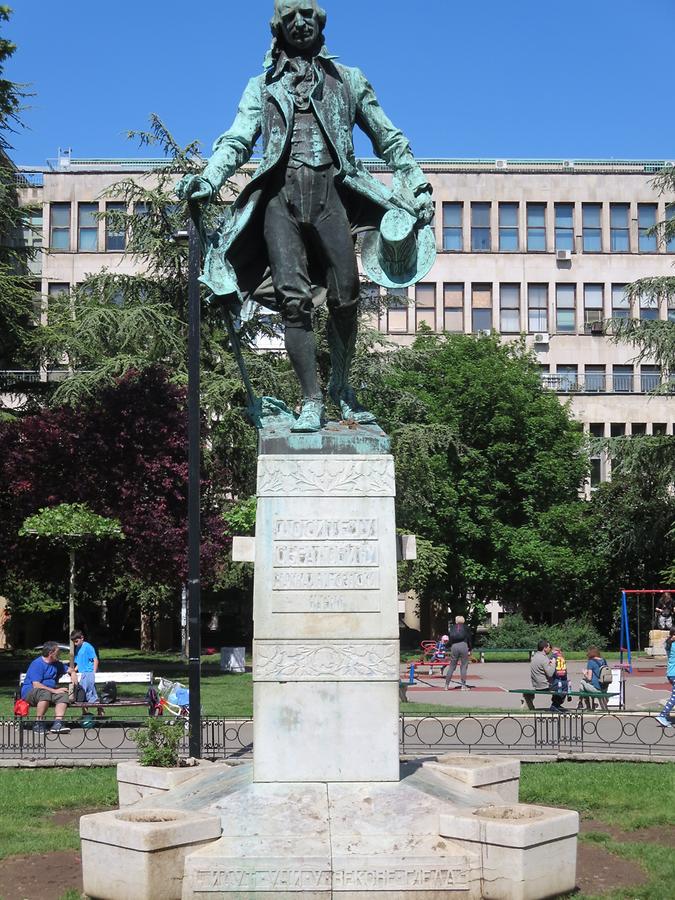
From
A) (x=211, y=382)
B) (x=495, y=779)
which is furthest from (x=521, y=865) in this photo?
(x=211, y=382)

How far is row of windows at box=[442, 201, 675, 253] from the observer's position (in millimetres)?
62562

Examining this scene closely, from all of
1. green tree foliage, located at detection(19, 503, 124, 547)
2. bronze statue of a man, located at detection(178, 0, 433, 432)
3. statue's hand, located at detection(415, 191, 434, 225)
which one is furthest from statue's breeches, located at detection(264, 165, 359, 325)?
green tree foliage, located at detection(19, 503, 124, 547)

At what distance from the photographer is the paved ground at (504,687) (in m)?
23.9

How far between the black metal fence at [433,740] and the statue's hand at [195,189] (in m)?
6.98

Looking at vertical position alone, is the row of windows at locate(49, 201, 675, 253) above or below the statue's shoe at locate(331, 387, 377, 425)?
above

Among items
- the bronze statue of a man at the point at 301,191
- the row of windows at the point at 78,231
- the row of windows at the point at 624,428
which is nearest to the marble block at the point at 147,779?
the bronze statue of a man at the point at 301,191

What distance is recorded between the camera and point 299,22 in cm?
920

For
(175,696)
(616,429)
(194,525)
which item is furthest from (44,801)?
(616,429)

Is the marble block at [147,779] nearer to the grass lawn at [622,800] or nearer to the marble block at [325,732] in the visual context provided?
the marble block at [325,732]

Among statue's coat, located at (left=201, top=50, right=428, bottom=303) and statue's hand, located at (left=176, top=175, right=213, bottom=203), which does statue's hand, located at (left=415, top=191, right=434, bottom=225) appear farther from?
statue's hand, located at (left=176, top=175, right=213, bottom=203)

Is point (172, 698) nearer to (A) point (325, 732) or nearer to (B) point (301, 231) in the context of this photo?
(A) point (325, 732)

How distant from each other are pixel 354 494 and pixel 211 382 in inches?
981

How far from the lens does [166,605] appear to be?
4472 centimetres

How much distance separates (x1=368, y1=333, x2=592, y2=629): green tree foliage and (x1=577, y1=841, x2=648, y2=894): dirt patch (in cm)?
3390
